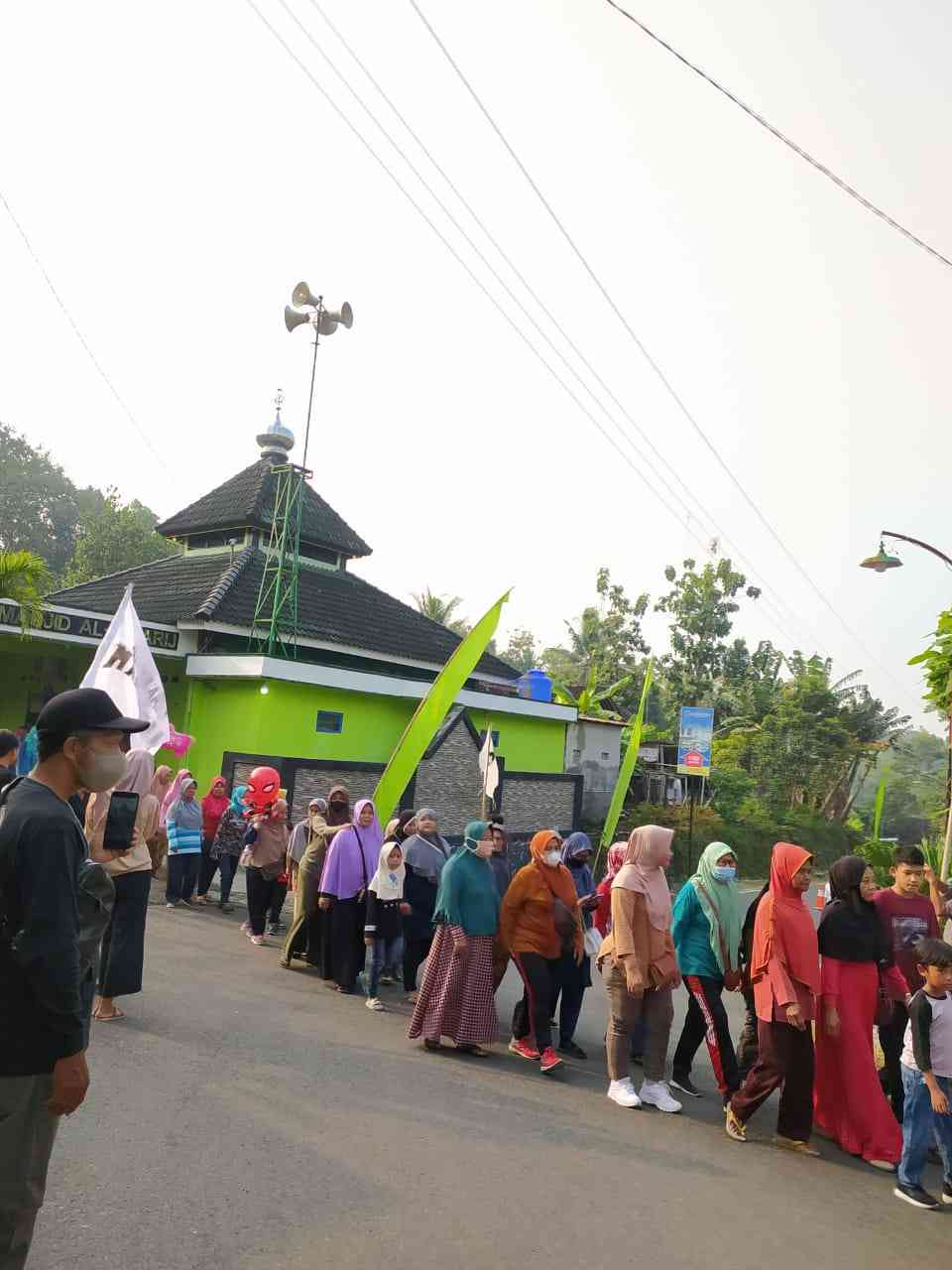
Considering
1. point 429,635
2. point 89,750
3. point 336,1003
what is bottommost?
point 336,1003

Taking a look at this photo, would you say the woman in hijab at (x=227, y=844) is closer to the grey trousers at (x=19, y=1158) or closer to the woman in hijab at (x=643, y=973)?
the woman in hijab at (x=643, y=973)

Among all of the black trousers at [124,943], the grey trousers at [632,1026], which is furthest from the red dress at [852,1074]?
the black trousers at [124,943]

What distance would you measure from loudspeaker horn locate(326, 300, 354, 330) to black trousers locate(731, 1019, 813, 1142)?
15826 millimetres

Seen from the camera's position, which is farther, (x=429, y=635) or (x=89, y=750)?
(x=429, y=635)

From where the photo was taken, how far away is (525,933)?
7.49 metres

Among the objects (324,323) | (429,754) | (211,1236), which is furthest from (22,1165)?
(324,323)

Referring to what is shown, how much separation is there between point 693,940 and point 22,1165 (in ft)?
16.5

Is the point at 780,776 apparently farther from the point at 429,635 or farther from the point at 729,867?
the point at 729,867

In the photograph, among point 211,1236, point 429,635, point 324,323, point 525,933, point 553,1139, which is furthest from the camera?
point 429,635

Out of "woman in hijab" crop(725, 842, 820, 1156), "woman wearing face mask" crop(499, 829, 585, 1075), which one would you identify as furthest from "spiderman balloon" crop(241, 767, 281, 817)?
"woman in hijab" crop(725, 842, 820, 1156)

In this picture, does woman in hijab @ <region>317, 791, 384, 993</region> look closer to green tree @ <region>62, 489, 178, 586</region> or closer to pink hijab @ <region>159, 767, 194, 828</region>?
pink hijab @ <region>159, 767, 194, 828</region>

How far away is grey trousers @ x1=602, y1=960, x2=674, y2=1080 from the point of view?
6.72m

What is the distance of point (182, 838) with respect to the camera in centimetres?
1234

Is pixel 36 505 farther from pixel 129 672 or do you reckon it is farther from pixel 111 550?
pixel 129 672
